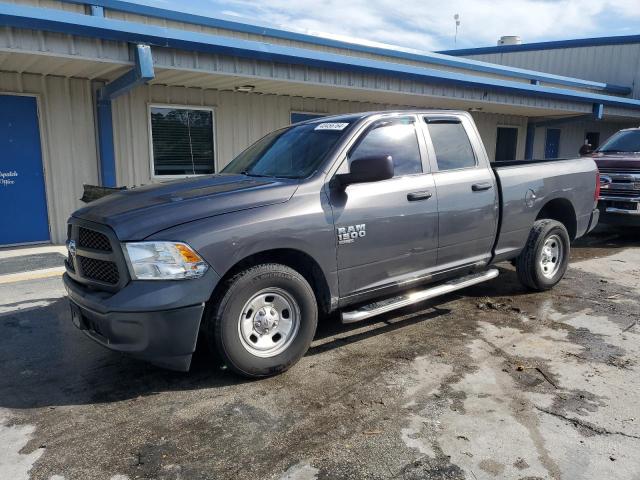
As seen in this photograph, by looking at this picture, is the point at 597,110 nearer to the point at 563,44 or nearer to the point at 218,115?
the point at 563,44

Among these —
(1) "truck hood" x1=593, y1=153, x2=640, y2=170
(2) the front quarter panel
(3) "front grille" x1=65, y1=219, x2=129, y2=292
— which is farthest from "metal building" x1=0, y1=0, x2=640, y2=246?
(2) the front quarter panel

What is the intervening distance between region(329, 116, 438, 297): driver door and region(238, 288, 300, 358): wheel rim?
0.49 m

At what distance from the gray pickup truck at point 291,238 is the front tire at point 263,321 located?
0.03ft

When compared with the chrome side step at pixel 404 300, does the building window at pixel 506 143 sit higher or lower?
higher

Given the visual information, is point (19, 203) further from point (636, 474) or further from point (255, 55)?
point (636, 474)

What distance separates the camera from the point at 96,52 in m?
6.95

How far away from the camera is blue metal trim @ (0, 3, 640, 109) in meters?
6.22

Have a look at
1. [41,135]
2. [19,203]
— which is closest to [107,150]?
[41,135]

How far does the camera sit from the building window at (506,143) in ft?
55.4

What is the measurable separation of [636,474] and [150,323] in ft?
9.35

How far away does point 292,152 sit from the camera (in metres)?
4.38

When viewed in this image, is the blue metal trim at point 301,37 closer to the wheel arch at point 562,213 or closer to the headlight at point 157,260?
the headlight at point 157,260

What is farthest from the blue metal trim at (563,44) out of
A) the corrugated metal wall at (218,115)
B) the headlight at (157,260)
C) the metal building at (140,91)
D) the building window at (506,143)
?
the headlight at (157,260)

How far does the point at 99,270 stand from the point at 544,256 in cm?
479
